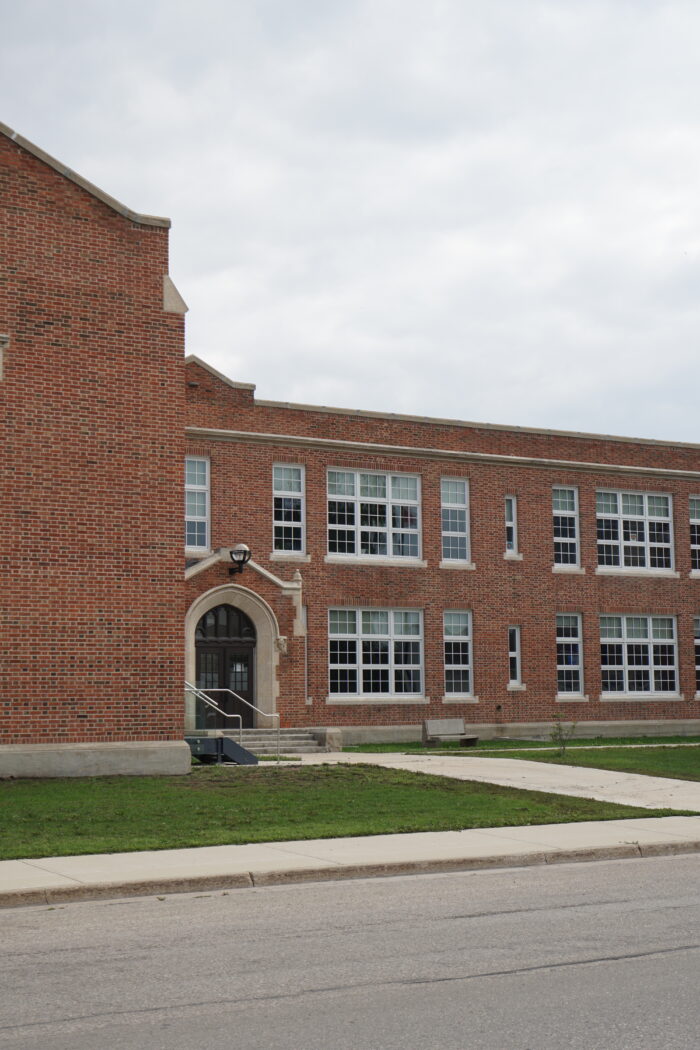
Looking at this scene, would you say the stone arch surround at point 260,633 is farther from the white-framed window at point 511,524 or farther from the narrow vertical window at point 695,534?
the narrow vertical window at point 695,534

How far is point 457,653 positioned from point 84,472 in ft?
54.8

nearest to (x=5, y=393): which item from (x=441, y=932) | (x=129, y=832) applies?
(x=129, y=832)

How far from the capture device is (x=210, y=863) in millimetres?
11188

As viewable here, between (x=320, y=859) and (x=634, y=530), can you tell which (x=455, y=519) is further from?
(x=320, y=859)

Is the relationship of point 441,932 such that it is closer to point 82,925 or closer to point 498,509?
point 82,925

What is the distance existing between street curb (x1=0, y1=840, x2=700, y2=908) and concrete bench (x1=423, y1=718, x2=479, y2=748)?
17.7 metres

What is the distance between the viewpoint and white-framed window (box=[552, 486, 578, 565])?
35.6 m

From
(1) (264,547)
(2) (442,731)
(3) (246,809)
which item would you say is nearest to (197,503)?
(1) (264,547)

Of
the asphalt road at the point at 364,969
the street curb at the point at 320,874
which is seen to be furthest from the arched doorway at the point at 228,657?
the asphalt road at the point at 364,969

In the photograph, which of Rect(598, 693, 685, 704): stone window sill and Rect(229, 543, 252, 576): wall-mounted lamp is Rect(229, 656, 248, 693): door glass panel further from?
Rect(598, 693, 685, 704): stone window sill

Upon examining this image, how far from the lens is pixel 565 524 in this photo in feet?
117

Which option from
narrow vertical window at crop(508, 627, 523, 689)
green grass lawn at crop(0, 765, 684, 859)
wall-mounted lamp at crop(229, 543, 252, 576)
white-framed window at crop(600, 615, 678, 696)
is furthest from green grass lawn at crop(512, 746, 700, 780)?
wall-mounted lamp at crop(229, 543, 252, 576)

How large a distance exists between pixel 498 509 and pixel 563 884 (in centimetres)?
2424

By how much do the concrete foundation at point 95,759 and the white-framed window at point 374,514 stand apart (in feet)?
44.6
